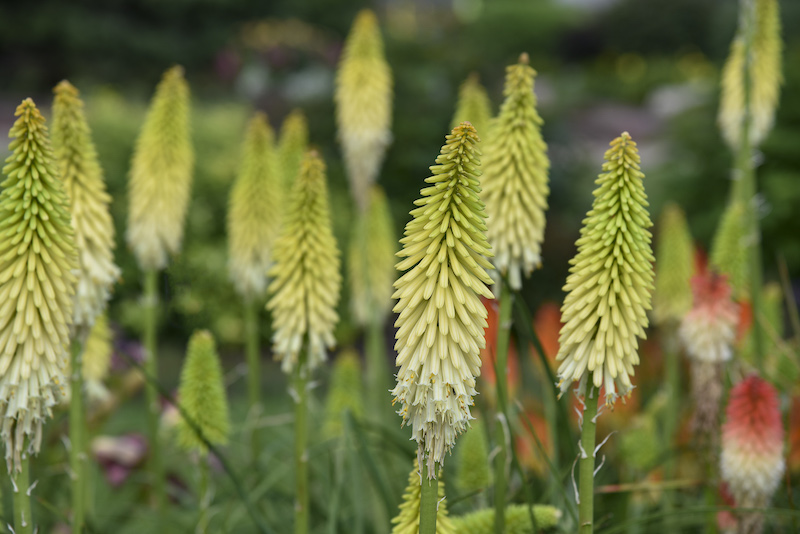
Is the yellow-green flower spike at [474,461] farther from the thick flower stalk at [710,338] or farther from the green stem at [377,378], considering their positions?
the green stem at [377,378]

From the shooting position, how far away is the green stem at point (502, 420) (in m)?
3.71

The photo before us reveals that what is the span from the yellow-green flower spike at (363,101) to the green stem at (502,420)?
3.24 meters

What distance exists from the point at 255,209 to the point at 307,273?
1912mm

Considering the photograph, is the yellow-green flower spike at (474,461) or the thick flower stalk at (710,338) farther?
the thick flower stalk at (710,338)

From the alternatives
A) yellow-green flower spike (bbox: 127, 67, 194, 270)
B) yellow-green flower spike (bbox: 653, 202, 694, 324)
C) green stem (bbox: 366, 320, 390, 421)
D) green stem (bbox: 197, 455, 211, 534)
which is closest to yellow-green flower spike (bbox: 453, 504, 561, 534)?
green stem (bbox: 197, 455, 211, 534)

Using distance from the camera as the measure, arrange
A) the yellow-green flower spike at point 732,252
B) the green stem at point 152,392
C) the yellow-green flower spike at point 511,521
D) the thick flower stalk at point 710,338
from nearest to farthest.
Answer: the yellow-green flower spike at point 511,521, the thick flower stalk at point 710,338, the green stem at point 152,392, the yellow-green flower spike at point 732,252

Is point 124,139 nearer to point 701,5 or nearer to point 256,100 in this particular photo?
point 256,100

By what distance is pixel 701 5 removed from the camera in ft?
151

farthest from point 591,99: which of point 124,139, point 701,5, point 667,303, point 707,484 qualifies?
point 707,484

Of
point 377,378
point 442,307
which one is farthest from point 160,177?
point 442,307

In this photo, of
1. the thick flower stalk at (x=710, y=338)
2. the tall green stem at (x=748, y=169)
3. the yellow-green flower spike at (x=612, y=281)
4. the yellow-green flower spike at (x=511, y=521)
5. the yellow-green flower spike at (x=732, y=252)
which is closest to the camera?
the yellow-green flower spike at (x=612, y=281)

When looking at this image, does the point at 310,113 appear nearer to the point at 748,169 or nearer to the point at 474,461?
the point at 748,169

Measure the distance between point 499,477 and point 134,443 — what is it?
4579 millimetres

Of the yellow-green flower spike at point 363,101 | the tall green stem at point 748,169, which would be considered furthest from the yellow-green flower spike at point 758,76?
the yellow-green flower spike at point 363,101
